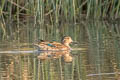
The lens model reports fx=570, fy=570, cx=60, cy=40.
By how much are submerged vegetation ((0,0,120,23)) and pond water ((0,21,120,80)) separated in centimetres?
61

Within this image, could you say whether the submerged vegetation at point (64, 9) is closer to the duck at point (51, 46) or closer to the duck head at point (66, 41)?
the duck head at point (66, 41)

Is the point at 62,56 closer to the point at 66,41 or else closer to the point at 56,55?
the point at 56,55

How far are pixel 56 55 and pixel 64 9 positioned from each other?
6838mm

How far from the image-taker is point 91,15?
70.8ft

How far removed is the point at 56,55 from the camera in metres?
12.5

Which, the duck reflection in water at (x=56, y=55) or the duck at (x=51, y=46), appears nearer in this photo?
the duck reflection in water at (x=56, y=55)

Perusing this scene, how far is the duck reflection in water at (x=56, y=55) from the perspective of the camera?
1184 cm

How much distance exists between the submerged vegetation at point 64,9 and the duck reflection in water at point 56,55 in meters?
5.00

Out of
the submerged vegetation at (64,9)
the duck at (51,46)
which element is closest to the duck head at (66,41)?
the duck at (51,46)

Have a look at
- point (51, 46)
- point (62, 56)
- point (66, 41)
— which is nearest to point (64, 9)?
point (66, 41)

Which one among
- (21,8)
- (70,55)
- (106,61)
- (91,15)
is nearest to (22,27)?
(21,8)

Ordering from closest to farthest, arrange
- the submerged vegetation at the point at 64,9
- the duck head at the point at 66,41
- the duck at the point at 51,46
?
1. the duck at the point at 51,46
2. the duck head at the point at 66,41
3. the submerged vegetation at the point at 64,9

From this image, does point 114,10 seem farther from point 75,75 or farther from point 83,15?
point 75,75

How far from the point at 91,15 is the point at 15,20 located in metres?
2.98
